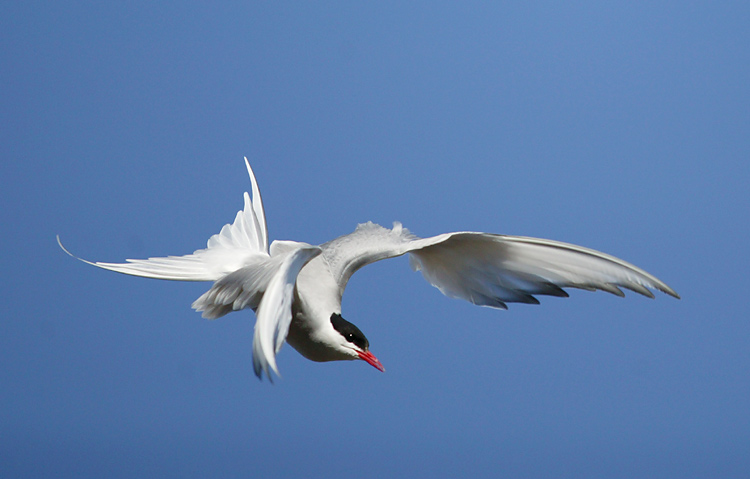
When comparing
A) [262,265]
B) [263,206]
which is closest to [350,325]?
[262,265]

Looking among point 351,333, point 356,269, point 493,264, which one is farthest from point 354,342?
point 493,264

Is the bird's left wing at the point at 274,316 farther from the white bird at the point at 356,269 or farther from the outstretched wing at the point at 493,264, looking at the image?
the outstretched wing at the point at 493,264

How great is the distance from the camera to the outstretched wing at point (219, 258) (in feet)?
5.95

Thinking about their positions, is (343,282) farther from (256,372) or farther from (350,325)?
(256,372)

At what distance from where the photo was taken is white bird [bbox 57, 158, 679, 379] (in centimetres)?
163

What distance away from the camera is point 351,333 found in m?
1.71

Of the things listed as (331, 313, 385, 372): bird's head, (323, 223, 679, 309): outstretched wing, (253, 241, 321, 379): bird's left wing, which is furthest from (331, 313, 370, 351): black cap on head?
(253, 241, 321, 379): bird's left wing

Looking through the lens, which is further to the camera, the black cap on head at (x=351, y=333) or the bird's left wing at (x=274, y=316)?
the black cap on head at (x=351, y=333)

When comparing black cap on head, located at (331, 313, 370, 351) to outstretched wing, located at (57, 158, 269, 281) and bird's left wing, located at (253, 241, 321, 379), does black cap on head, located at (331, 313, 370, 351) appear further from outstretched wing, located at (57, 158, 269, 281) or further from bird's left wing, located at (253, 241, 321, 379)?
bird's left wing, located at (253, 241, 321, 379)

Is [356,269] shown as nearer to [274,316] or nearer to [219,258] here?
[219,258]

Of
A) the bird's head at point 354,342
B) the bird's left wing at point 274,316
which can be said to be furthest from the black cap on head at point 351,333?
the bird's left wing at point 274,316

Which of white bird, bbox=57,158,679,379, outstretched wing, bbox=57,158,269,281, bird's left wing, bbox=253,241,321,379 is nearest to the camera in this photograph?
bird's left wing, bbox=253,241,321,379

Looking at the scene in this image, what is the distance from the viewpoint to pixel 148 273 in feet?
5.91

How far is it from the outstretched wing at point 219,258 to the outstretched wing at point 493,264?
0.19 meters
